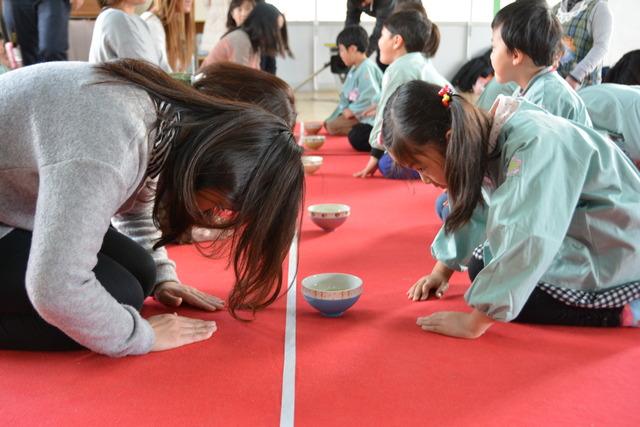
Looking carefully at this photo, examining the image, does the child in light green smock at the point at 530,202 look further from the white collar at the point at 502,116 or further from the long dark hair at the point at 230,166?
the long dark hair at the point at 230,166

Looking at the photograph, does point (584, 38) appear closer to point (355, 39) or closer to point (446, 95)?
point (355, 39)

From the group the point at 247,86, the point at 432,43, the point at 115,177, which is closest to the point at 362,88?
the point at 432,43

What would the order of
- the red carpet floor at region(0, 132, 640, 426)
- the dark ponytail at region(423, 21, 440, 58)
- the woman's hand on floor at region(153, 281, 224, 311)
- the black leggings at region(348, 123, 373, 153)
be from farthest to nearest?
the black leggings at region(348, 123, 373, 153) < the dark ponytail at region(423, 21, 440, 58) < the woman's hand on floor at region(153, 281, 224, 311) < the red carpet floor at region(0, 132, 640, 426)

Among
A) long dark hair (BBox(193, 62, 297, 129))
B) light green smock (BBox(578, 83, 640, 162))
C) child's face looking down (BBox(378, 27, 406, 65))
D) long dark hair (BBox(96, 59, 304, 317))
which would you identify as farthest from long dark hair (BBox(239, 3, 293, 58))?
long dark hair (BBox(96, 59, 304, 317))

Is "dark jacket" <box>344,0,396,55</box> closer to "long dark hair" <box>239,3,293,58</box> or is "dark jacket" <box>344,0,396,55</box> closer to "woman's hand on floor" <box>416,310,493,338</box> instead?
"long dark hair" <box>239,3,293,58</box>

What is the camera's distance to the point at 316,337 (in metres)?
1.35

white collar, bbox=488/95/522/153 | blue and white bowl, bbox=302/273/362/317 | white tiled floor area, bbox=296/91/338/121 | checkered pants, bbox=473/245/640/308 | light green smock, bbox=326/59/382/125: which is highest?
white collar, bbox=488/95/522/153

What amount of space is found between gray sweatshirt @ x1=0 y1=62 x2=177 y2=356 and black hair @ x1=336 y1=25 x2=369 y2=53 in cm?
337

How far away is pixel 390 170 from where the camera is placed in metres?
3.00

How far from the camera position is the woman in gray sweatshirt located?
94 cm

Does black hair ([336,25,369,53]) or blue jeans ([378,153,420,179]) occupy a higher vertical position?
black hair ([336,25,369,53])

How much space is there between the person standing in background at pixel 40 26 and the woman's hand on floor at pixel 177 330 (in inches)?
86.9

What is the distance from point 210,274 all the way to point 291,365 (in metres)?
0.62

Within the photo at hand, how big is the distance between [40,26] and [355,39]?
2045 millimetres
